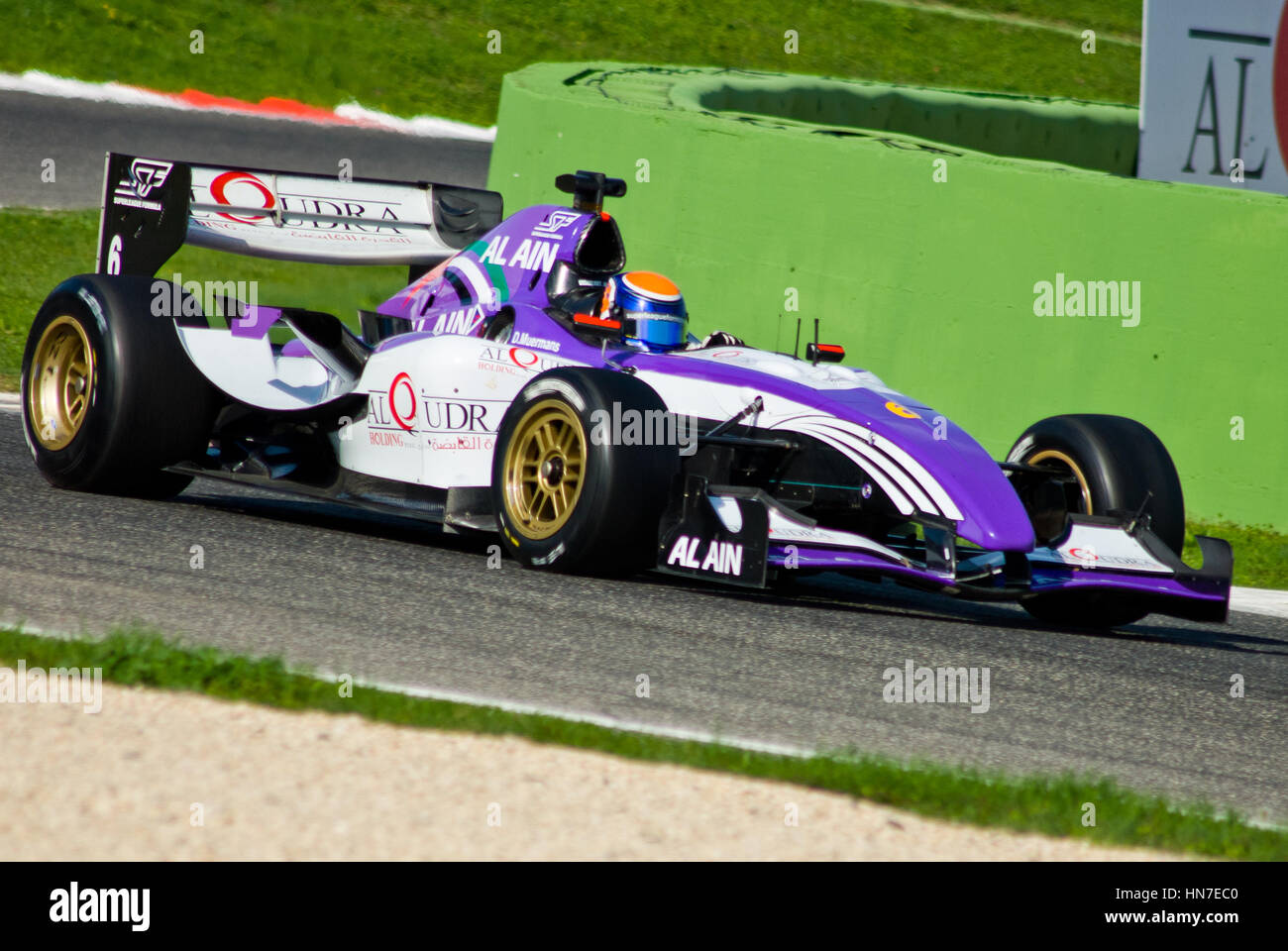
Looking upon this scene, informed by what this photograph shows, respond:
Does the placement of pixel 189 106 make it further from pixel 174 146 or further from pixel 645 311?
pixel 645 311

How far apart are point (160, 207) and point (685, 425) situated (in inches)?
133

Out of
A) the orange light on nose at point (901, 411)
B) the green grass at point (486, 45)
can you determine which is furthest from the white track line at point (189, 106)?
the orange light on nose at point (901, 411)

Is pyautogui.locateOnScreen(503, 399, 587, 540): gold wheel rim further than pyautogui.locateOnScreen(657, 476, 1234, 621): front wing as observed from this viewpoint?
Yes

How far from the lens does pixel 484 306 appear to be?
8398mm

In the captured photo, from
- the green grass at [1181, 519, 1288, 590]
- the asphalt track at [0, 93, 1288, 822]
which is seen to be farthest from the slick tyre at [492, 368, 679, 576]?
the green grass at [1181, 519, 1288, 590]

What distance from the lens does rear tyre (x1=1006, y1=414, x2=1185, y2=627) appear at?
7625 millimetres

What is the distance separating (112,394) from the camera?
319 inches

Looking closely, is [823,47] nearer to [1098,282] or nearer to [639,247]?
[639,247]

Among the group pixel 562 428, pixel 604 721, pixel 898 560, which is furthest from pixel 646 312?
pixel 604 721

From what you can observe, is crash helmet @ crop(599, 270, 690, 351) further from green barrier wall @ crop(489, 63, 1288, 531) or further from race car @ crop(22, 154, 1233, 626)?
green barrier wall @ crop(489, 63, 1288, 531)

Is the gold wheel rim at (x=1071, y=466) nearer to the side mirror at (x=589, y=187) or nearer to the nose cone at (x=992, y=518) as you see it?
the nose cone at (x=992, y=518)

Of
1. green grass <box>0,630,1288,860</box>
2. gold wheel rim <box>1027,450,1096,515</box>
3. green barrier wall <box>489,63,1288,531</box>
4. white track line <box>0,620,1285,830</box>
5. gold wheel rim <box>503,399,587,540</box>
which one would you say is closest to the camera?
green grass <box>0,630,1288,860</box>

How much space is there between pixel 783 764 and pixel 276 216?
5622mm

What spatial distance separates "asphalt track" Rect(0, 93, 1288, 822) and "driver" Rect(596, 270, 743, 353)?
42.3 inches
